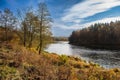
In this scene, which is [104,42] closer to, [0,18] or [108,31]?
[108,31]

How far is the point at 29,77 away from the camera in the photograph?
790 centimetres

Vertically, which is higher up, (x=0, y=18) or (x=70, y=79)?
(x=0, y=18)

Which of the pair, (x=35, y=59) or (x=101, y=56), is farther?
(x=101, y=56)

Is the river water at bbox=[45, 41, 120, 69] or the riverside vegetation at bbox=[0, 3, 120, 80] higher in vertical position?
the riverside vegetation at bbox=[0, 3, 120, 80]

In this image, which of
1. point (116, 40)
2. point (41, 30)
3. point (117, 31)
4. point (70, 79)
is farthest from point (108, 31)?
point (70, 79)

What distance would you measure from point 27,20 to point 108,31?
9980 cm

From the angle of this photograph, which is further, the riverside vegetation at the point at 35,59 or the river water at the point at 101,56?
the river water at the point at 101,56

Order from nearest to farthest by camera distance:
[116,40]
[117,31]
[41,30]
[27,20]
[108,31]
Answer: [41,30] < [27,20] < [116,40] < [117,31] < [108,31]

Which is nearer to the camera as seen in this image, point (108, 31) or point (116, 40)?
point (116, 40)

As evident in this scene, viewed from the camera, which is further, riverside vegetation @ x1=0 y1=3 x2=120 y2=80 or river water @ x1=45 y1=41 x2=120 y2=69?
river water @ x1=45 y1=41 x2=120 y2=69

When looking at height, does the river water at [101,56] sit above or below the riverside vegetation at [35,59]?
below

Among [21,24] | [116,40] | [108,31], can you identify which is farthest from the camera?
[108,31]

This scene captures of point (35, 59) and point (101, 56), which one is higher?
point (35, 59)

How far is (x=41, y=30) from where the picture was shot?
40.1 m
